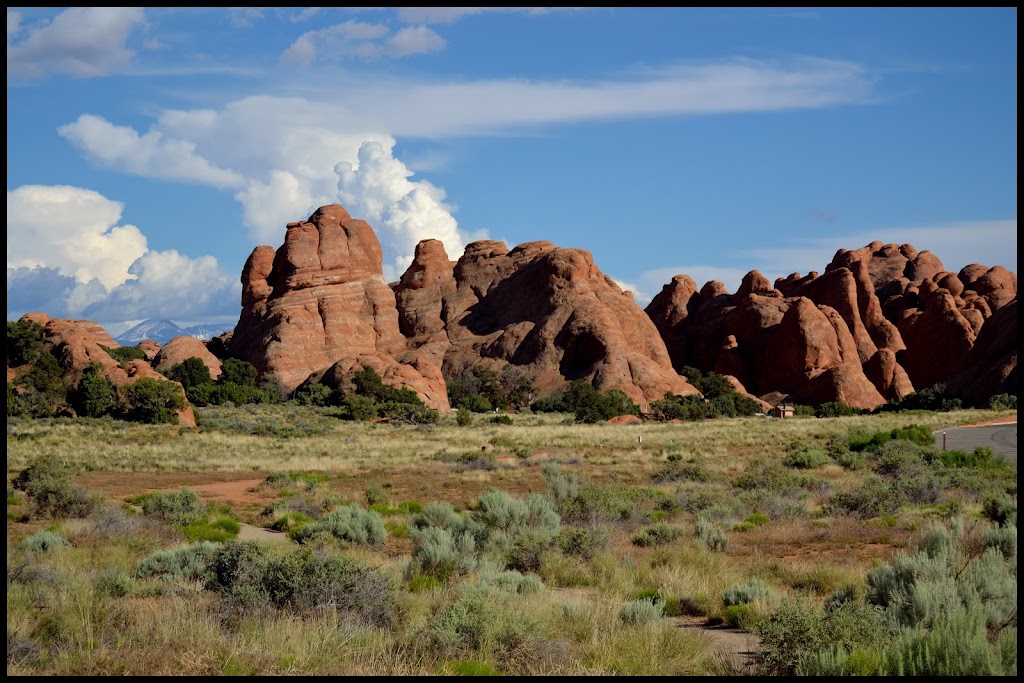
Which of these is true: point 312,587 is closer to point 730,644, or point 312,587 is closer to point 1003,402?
point 730,644

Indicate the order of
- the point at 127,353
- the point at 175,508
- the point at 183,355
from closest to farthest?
the point at 175,508 < the point at 183,355 < the point at 127,353

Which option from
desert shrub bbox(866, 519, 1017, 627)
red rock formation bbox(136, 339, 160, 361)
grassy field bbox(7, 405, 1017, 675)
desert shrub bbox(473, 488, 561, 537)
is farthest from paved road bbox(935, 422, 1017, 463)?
red rock formation bbox(136, 339, 160, 361)

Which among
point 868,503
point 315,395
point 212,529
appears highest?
point 315,395

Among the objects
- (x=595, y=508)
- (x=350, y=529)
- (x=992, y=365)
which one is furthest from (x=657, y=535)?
(x=992, y=365)

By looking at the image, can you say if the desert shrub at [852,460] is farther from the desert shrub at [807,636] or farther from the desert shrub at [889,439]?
the desert shrub at [807,636]

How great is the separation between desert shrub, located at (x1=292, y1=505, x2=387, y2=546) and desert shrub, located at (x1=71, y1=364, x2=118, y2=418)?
3907cm

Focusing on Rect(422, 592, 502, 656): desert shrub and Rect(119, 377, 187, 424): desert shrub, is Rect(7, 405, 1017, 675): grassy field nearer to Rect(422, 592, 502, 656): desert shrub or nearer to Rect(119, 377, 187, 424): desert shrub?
Rect(422, 592, 502, 656): desert shrub

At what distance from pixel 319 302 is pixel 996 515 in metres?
76.9

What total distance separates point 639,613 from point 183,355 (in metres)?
80.8

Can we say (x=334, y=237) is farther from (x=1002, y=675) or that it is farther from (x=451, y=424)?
(x=1002, y=675)

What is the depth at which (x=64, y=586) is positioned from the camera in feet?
32.5

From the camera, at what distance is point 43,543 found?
1372cm

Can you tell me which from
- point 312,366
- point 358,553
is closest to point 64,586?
point 358,553

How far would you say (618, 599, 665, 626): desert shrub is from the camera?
29.0 ft
